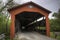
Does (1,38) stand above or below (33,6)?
below

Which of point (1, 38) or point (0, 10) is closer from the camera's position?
point (1, 38)

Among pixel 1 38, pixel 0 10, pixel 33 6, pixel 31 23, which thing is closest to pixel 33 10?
pixel 33 6

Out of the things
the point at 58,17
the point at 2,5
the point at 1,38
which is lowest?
the point at 1,38

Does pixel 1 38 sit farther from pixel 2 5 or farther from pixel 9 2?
pixel 2 5

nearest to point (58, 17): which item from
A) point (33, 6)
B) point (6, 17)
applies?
point (6, 17)

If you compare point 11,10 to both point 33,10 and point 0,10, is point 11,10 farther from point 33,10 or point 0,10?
point 0,10

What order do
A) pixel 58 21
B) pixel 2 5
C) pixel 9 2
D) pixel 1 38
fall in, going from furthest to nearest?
pixel 58 21, pixel 2 5, pixel 9 2, pixel 1 38

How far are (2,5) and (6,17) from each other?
214 inches

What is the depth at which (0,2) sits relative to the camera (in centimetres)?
2759

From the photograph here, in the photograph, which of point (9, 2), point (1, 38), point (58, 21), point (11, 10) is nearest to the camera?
point (1, 38)

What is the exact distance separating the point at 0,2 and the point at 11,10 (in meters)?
9.48

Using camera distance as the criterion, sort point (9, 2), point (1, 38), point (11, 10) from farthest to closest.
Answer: point (9, 2), point (11, 10), point (1, 38)

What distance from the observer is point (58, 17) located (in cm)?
3186

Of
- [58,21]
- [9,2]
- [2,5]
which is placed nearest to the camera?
[9,2]
